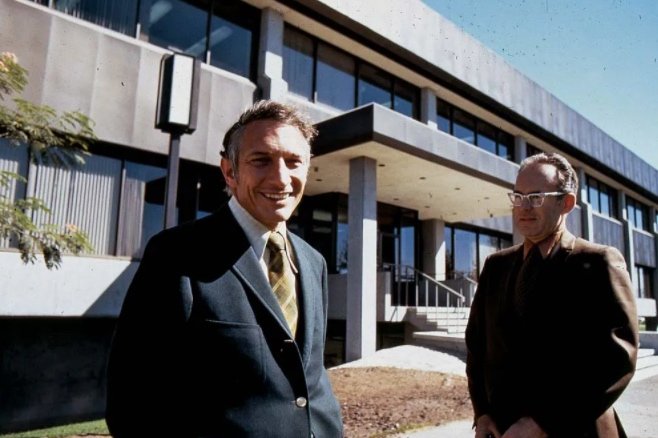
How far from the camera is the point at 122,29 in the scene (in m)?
11.0

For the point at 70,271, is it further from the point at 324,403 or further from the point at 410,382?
the point at 324,403

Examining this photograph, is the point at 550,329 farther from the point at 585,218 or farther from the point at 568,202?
the point at 585,218

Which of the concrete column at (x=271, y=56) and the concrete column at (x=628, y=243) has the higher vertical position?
the concrete column at (x=271, y=56)

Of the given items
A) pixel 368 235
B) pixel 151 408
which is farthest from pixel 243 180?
pixel 368 235

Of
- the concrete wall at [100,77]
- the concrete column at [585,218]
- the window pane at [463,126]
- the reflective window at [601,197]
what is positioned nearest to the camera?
the concrete wall at [100,77]

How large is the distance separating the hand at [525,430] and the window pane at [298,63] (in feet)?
41.5

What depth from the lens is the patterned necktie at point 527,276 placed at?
7.78 feet

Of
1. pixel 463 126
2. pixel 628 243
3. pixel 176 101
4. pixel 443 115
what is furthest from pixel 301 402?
pixel 628 243

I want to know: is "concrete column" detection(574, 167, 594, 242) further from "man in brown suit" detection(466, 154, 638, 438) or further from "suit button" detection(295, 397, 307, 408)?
"suit button" detection(295, 397, 307, 408)

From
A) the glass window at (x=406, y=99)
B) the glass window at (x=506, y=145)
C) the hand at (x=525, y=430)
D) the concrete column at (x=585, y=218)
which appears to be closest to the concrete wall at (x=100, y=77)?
the glass window at (x=406, y=99)

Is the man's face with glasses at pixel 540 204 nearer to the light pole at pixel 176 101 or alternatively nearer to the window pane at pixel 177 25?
the light pole at pixel 176 101

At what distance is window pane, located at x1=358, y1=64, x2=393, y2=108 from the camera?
52.4 feet

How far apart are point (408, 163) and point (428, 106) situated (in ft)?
18.7

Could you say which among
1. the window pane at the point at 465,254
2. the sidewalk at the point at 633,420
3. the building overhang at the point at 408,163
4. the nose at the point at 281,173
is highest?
the building overhang at the point at 408,163
